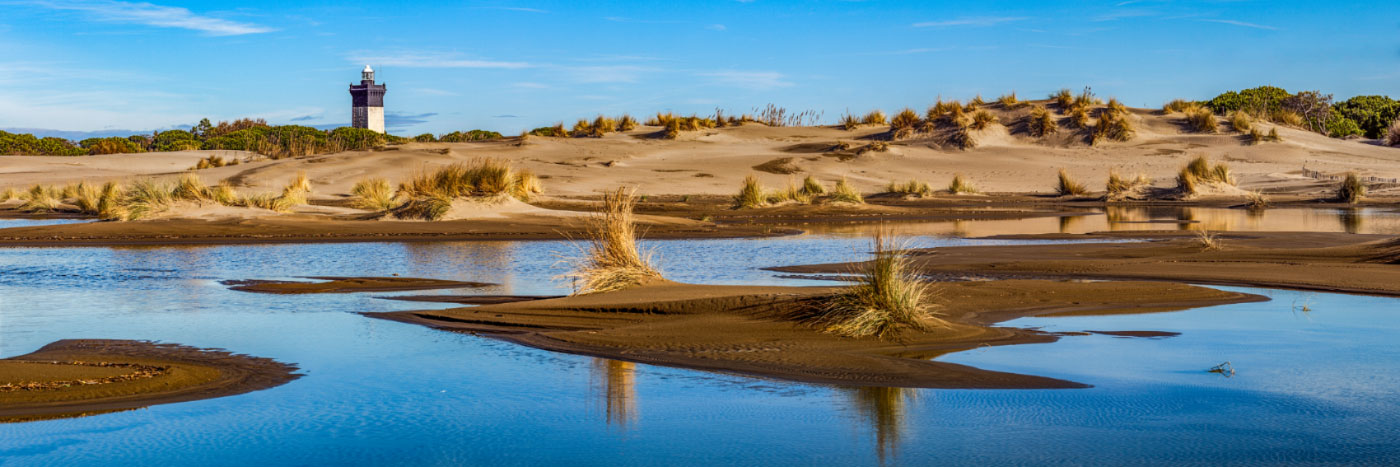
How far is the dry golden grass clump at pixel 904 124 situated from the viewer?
4781 centimetres

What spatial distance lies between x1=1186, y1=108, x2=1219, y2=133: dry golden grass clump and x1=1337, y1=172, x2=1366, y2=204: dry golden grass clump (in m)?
14.1

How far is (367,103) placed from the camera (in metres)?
101

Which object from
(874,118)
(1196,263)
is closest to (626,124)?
(874,118)

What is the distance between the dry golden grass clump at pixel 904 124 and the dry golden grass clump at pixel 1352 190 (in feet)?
60.8

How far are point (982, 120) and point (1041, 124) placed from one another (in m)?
2.14

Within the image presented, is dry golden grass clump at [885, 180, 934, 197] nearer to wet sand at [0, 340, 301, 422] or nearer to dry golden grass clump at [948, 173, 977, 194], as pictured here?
dry golden grass clump at [948, 173, 977, 194]

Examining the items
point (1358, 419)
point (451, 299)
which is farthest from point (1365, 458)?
point (451, 299)

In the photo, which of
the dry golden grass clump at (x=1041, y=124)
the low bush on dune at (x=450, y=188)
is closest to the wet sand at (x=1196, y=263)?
the low bush on dune at (x=450, y=188)

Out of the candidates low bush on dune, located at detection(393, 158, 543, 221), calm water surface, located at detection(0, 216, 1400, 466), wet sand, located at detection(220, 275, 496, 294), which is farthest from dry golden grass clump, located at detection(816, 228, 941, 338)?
low bush on dune, located at detection(393, 158, 543, 221)

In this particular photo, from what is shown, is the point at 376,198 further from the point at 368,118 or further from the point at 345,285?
the point at 368,118

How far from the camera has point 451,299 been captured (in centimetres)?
1199

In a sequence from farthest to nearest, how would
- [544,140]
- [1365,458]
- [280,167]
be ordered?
[544,140], [280,167], [1365,458]

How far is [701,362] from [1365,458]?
3940mm

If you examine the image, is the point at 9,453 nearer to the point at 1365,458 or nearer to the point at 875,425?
the point at 875,425
